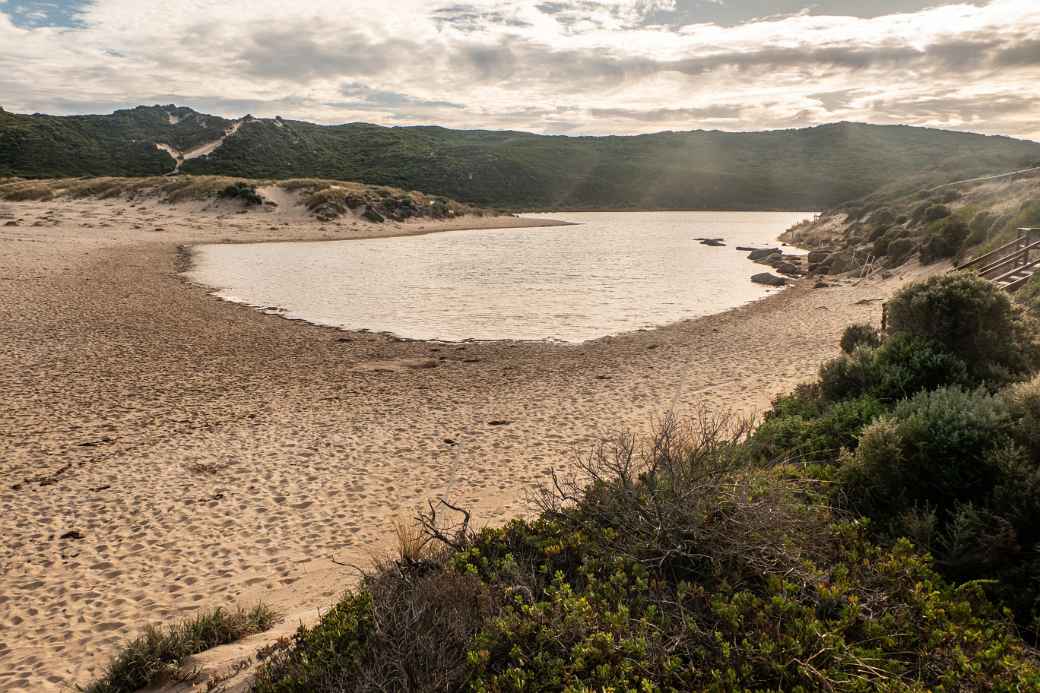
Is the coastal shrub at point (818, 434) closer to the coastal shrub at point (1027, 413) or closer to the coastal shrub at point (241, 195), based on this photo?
the coastal shrub at point (1027, 413)

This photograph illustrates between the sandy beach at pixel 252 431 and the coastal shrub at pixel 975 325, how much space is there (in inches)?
129

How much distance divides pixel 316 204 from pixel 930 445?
55372mm

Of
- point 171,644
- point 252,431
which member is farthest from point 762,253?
point 171,644

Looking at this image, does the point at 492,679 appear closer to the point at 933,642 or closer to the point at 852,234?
the point at 933,642

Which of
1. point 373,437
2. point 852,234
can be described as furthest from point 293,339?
point 852,234

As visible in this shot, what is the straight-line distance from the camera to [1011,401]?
6035 mm

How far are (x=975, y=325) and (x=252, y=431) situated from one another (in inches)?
441

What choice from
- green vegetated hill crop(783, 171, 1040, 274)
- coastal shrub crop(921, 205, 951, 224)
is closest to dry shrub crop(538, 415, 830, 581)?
green vegetated hill crop(783, 171, 1040, 274)

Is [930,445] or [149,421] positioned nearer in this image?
[930,445]

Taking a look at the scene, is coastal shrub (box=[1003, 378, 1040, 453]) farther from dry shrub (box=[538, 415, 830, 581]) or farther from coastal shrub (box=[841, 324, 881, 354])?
coastal shrub (box=[841, 324, 881, 354])

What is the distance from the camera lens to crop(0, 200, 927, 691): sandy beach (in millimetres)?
6242

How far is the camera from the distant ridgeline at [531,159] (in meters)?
83.8

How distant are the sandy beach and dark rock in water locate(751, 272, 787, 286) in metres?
8.30

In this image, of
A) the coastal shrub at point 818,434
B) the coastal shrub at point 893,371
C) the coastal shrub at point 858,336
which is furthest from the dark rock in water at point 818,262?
the coastal shrub at point 818,434
